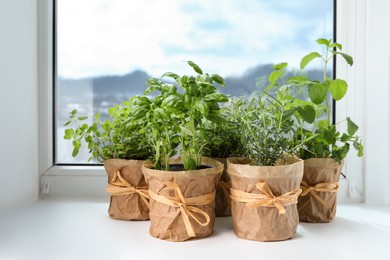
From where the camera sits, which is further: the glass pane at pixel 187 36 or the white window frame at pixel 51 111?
the glass pane at pixel 187 36

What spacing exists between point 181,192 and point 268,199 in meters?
0.19

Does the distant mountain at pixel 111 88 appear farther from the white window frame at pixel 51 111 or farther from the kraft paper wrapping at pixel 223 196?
the kraft paper wrapping at pixel 223 196

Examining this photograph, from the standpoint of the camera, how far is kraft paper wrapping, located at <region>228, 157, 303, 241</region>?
42.0 inches

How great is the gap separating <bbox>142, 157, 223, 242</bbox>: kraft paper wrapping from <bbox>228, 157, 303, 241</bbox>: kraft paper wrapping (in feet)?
0.22

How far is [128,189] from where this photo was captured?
1.24 m

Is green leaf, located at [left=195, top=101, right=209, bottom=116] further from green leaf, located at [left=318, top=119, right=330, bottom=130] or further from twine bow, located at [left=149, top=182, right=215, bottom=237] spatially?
green leaf, located at [left=318, top=119, right=330, bottom=130]

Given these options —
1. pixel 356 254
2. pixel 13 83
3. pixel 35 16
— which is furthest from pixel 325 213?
pixel 35 16

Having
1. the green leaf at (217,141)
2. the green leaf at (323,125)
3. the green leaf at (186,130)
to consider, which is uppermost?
the green leaf at (323,125)

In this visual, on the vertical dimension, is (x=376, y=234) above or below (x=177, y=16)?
below

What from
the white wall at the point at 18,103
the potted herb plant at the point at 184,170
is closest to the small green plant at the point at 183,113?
the potted herb plant at the point at 184,170

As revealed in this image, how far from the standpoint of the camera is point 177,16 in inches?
61.6

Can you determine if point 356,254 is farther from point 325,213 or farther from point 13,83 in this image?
point 13,83

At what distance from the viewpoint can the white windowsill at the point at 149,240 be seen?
1026 mm

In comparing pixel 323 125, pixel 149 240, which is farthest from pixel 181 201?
pixel 323 125
